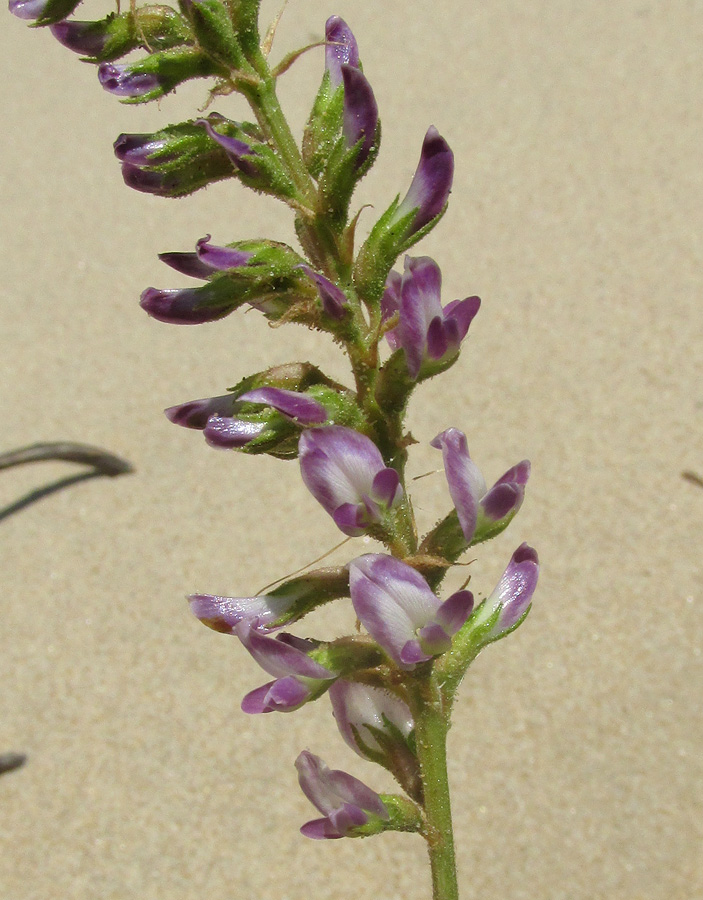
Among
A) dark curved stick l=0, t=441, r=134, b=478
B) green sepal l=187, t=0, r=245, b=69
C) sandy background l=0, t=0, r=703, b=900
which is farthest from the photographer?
dark curved stick l=0, t=441, r=134, b=478

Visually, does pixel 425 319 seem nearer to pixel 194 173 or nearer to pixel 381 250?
pixel 381 250

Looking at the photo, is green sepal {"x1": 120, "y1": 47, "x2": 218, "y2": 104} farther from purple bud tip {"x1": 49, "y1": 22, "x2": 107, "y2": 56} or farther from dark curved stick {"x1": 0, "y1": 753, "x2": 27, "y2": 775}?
dark curved stick {"x1": 0, "y1": 753, "x2": 27, "y2": 775}

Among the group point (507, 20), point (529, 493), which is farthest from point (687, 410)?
point (507, 20)

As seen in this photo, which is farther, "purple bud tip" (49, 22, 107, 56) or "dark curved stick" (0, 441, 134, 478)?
"dark curved stick" (0, 441, 134, 478)

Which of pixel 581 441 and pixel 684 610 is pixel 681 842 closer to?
pixel 684 610

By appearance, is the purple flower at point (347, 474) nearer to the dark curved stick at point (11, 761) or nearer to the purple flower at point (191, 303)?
the purple flower at point (191, 303)

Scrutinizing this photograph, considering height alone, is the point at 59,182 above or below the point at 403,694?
above

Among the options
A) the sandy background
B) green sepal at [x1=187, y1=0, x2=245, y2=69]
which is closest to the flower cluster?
green sepal at [x1=187, y1=0, x2=245, y2=69]
